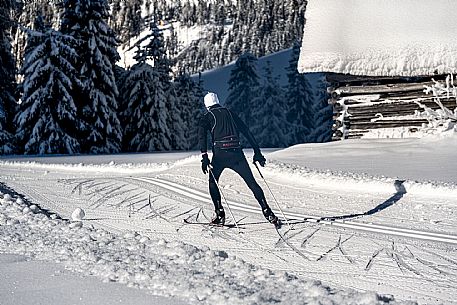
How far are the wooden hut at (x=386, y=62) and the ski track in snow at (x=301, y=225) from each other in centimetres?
493

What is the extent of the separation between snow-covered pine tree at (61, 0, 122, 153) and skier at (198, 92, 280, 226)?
21.2 m

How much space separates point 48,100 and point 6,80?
255cm

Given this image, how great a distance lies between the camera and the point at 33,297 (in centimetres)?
446

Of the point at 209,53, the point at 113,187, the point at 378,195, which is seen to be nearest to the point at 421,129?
the point at 378,195

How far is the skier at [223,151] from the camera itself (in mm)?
8062

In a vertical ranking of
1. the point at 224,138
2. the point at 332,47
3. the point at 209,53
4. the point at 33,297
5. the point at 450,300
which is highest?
the point at 209,53

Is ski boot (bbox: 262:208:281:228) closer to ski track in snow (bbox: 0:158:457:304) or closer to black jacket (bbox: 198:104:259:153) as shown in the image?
ski track in snow (bbox: 0:158:457:304)

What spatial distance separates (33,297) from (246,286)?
1.84m

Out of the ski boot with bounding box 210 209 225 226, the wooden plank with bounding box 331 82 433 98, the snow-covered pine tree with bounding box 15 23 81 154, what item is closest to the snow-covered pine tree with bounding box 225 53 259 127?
the snow-covered pine tree with bounding box 15 23 81 154

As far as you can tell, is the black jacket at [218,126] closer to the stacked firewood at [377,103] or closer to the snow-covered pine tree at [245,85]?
the stacked firewood at [377,103]

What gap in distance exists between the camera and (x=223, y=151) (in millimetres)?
8078

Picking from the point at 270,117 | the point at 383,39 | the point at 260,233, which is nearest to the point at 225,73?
the point at 270,117

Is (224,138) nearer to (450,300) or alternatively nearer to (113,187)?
(450,300)

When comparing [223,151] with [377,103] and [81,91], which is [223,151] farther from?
[81,91]
